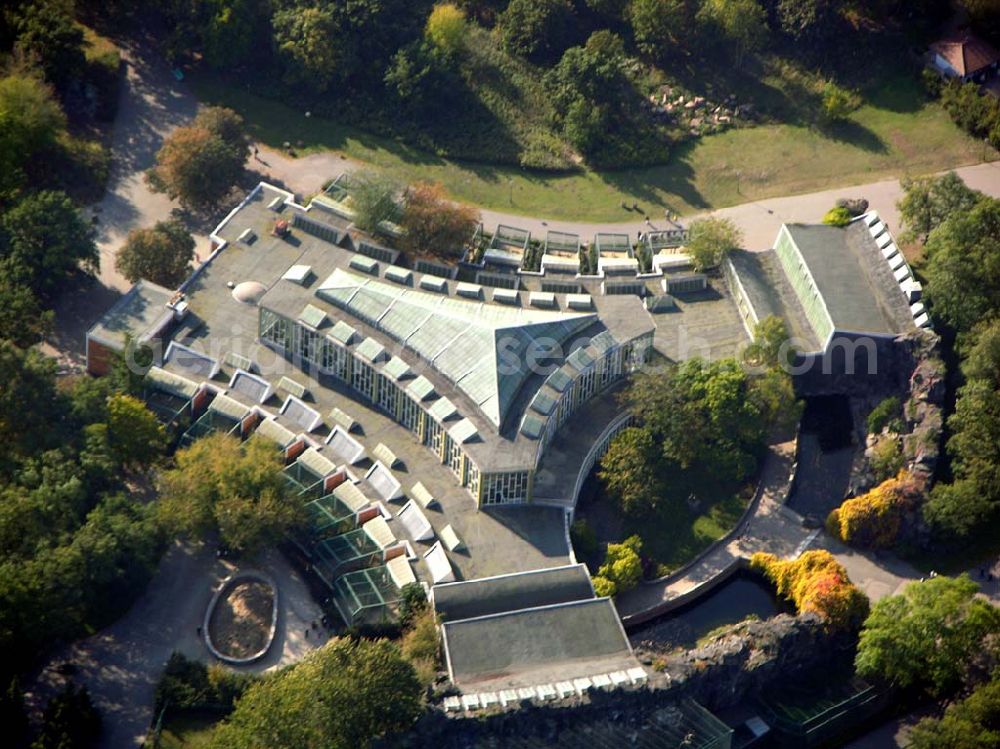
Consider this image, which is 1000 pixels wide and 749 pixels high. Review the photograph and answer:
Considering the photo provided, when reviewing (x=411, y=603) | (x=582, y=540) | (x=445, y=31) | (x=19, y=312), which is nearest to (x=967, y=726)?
(x=582, y=540)

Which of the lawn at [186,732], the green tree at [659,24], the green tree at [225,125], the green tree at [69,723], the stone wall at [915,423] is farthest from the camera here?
the green tree at [659,24]

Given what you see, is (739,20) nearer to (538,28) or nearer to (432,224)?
(538,28)

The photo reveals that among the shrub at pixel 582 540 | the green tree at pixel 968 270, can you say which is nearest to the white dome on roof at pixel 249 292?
the shrub at pixel 582 540

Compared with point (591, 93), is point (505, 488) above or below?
below

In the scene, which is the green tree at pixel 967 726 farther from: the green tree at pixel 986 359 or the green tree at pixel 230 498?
the green tree at pixel 230 498

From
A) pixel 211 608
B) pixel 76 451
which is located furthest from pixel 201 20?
pixel 211 608

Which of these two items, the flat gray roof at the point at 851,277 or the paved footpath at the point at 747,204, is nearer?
the flat gray roof at the point at 851,277
